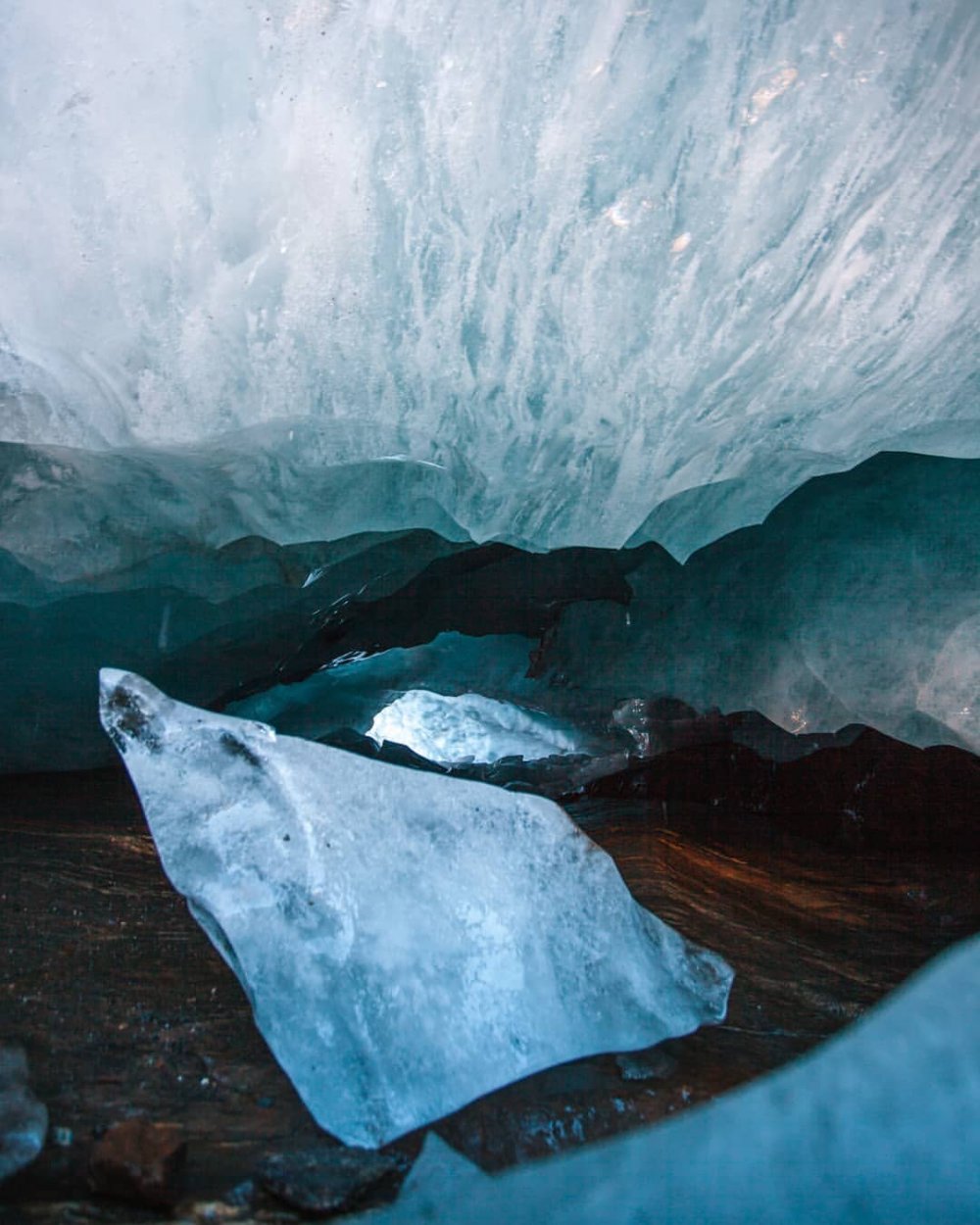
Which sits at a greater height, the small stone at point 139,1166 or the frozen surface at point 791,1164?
the frozen surface at point 791,1164

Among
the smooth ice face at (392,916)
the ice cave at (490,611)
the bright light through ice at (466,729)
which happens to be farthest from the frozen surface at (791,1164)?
the bright light through ice at (466,729)

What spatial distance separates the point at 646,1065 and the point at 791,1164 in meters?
0.26

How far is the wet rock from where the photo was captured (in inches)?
37.2

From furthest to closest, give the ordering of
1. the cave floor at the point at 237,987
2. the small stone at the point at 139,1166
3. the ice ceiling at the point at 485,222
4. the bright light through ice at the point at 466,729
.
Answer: the bright light through ice at the point at 466,729 < the ice ceiling at the point at 485,222 < the cave floor at the point at 237,987 < the small stone at the point at 139,1166

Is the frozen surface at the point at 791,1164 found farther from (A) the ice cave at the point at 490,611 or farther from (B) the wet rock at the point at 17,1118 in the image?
(B) the wet rock at the point at 17,1118

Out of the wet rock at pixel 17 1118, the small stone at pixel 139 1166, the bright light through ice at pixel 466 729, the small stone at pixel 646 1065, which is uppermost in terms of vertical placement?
the small stone at pixel 139 1166

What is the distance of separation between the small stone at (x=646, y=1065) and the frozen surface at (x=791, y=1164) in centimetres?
8

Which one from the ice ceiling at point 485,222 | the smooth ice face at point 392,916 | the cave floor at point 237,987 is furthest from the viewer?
the ice ceiling at point 485,222

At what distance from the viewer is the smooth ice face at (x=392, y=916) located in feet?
3.75

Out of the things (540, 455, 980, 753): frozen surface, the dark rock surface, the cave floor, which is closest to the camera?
the cave floor

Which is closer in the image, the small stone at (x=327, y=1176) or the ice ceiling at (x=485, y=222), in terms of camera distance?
the small stone at (x=327, y=1176)

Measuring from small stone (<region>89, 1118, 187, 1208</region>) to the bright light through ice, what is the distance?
1406 mm

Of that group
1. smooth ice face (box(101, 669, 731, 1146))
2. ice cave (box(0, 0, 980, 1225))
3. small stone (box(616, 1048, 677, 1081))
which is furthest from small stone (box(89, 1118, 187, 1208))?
small stone (box(616, 1048, 677, 1081))

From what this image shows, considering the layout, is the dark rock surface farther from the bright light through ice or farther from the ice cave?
the bright light through ice
